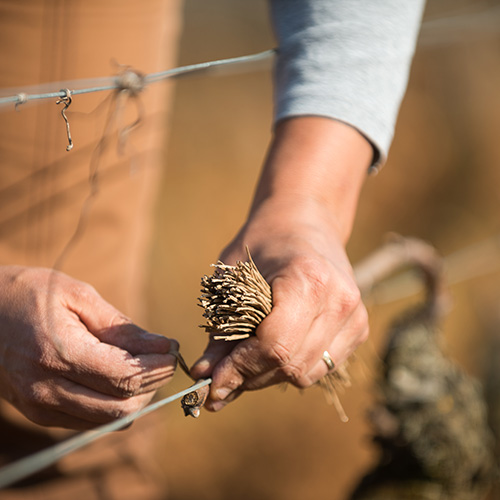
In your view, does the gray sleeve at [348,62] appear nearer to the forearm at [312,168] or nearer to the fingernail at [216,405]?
the forearm at [312,168]

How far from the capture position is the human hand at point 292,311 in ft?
1.52

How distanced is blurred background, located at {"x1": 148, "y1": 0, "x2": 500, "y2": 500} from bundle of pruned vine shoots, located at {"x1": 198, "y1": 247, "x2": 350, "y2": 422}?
1.53 meters

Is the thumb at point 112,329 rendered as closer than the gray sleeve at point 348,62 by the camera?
Yes

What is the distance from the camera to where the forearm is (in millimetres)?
572

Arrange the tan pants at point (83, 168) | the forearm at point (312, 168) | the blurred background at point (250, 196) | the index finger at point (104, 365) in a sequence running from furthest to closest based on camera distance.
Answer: the blurred background at point (250, 196) < the tan pants at point (83, 168) < the forearm at point (312, 168) < the index finger at point (104, 365)

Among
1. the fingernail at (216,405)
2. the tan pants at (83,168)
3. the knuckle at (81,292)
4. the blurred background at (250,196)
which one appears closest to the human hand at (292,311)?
the fingernail at (216,405)

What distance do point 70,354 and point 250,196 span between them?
228 centimetres

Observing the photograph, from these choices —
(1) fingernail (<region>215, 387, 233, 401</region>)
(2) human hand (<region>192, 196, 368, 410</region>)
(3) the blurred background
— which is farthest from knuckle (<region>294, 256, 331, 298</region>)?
(3) the blurred background

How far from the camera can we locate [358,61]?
0.60m

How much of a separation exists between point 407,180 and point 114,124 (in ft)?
7.78

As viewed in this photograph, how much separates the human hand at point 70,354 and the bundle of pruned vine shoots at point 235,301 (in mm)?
49

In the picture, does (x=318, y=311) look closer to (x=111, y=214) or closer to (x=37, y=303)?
(x=37, y=303)

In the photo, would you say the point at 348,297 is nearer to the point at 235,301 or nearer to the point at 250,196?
the point at 235,301

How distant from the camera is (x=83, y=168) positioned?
0.86 meters
